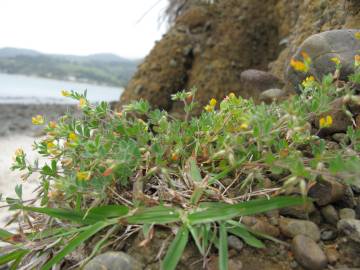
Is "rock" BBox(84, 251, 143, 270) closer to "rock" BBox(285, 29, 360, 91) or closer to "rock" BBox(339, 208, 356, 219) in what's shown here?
"rock" BBox(339, 208, 356, 219)

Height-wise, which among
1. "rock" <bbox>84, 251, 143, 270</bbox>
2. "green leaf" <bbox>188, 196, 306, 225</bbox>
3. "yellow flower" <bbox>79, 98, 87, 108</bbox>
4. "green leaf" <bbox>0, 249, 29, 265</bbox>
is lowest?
"green leaf" <bbox>0, 249, 29, 265</bbox>

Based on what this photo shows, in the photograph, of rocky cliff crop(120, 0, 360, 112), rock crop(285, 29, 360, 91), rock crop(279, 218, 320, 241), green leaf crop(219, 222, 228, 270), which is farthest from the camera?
rocky cliff crop(120, 0, 360, 112)

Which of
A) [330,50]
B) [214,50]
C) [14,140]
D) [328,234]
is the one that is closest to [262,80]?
[330,50]

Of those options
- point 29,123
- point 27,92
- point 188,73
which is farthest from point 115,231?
point 27,92

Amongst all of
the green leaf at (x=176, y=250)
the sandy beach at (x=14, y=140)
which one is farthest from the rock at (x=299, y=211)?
the sandy beach at (x=14, y=140)

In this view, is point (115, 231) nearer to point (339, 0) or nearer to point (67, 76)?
point (339, 0)

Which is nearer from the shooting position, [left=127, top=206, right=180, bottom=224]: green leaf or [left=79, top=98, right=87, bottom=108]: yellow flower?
[left=127, top=206, right=180, bottom=224]: green leaf

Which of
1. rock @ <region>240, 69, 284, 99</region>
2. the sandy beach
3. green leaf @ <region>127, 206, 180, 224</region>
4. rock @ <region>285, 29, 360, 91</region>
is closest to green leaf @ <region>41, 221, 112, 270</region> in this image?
green leaf @ <region>127, 206, 180, 224</region>

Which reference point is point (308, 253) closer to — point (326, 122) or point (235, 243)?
point (235, 243)
